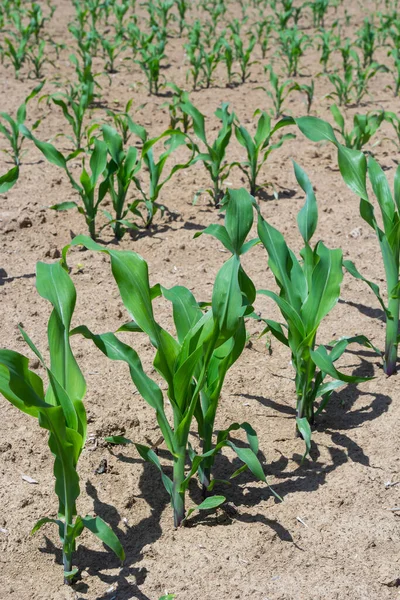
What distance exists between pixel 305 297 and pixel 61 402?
3.23ft

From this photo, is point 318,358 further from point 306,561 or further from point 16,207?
point 16,207

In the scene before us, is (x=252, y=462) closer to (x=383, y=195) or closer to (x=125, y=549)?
(x=125, y=549)

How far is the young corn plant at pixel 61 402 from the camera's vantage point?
1.88 m

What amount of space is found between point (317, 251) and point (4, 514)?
135 centimetres

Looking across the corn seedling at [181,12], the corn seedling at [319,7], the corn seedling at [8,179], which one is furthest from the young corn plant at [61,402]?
the corn seedling at [319,7]

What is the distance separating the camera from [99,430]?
2689mm

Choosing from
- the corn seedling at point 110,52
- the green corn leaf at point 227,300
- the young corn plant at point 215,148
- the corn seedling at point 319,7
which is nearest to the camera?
the green corn leaf at point 227,300

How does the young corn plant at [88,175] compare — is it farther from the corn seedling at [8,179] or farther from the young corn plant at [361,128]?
the young corn plant at [361,128]

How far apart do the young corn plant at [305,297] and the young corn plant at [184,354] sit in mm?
264

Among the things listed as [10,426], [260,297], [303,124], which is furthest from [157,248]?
[10,426]

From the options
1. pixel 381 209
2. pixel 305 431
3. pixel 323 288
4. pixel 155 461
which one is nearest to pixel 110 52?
pixel 381 209

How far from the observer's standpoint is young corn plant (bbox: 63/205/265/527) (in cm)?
213

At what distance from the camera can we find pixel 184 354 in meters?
2.19

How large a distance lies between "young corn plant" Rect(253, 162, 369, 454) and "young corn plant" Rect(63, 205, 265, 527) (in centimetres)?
26
